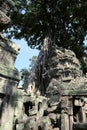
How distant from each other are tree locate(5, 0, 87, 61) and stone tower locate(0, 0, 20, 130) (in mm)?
12331

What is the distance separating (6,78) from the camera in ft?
19.1

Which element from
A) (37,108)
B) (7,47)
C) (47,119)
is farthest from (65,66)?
(7,47)

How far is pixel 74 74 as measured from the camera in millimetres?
14492

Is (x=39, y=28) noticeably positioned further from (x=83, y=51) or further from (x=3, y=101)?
(x=3, y=101)

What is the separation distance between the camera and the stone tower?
5496 mm

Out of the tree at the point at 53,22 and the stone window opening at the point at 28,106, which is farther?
the tree at the point at 53,22

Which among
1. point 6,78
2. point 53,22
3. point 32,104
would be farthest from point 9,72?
point 53,22

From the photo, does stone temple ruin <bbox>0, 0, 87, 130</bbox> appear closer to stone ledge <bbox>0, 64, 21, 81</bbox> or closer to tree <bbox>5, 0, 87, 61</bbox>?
stone ledge <bbox>0, 64, 21, 81</bbox>

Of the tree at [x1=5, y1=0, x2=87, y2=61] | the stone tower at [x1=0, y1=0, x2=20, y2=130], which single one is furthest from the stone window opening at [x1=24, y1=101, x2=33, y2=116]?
the tree at [x1=5, y1=0, x2=87, y2=61]

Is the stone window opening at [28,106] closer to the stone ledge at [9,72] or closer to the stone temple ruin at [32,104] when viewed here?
the stone temple ruin at [32,104]

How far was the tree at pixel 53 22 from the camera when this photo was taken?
64.0ft

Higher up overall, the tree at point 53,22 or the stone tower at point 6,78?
the tree at point 53,22

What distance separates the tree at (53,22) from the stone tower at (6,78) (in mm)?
12331

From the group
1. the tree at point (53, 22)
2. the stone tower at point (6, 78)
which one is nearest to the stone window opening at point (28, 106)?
the stone tower at point (6, 78)
